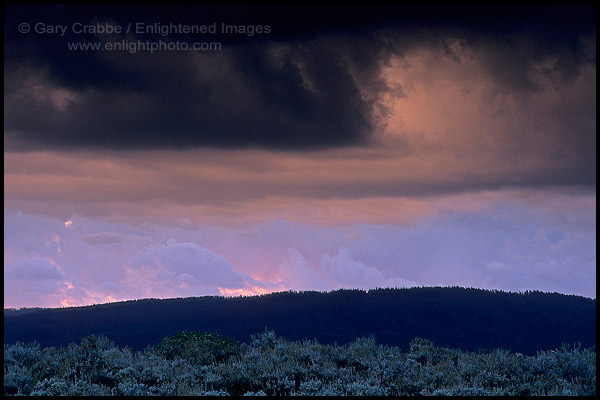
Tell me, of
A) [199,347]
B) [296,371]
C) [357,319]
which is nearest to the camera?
[296,371]

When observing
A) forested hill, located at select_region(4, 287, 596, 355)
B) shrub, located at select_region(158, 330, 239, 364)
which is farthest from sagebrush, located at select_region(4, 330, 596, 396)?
forested hill, located at select_region(4, 287, 596, 355)

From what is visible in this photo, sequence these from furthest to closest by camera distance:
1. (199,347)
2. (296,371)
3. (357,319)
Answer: (357,319) → (199,347) → (296,371)

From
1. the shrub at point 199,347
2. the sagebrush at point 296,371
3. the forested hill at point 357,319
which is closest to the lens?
the sagebrush at point 296,371

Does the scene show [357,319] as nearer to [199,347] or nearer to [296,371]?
[199,347]

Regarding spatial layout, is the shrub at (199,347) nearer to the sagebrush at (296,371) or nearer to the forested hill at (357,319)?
the sagebrush at (296,371)

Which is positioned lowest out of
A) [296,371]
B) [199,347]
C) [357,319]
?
[357,319]

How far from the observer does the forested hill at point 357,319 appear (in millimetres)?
76750

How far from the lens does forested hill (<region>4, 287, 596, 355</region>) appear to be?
76750 millimetres

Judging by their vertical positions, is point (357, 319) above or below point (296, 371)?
below

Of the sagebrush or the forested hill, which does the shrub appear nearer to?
the sagebrush

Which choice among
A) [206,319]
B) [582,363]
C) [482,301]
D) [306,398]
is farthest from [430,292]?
[306,398]

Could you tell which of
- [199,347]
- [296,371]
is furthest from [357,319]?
[296,371]

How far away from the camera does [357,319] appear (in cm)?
8256

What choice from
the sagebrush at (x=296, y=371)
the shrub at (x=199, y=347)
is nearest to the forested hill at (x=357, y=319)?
the shrub at (x=199, y=347)
